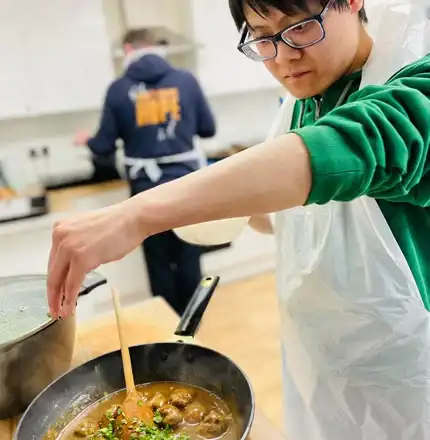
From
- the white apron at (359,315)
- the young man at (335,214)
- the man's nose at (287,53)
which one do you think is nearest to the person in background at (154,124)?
the young man at (335,214)

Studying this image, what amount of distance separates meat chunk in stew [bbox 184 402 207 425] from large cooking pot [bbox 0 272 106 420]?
9.0 inches

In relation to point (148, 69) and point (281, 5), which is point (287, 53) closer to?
point (281, 5)

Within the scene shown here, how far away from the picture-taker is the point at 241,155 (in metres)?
0.56

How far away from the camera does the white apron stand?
0.82 meters

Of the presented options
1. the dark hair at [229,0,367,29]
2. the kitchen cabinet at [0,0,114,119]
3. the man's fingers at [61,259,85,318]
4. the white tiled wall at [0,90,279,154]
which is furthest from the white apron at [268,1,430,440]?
the white tiled wall at [0,90,279,154]

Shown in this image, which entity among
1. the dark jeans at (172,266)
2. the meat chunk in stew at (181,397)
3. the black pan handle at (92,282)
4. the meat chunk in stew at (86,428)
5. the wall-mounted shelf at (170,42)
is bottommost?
the dark jeans at (172,266)

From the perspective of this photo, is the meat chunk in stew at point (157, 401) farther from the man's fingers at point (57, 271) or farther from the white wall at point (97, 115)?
the white wall at point (97, 115)

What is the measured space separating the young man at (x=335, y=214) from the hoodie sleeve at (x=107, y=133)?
1487mm

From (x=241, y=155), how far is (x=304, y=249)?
42cm

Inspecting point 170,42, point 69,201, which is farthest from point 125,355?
point 170,42

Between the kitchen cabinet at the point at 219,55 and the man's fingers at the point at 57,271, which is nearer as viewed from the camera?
the man's fingers at the point at 57,271

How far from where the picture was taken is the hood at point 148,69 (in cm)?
233

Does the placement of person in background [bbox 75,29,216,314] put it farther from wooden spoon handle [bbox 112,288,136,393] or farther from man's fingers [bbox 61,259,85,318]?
man's fingers [bbox 61,259,85,318]

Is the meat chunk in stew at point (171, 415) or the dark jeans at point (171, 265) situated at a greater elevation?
the meat chunk in stew at point (171, 415)
